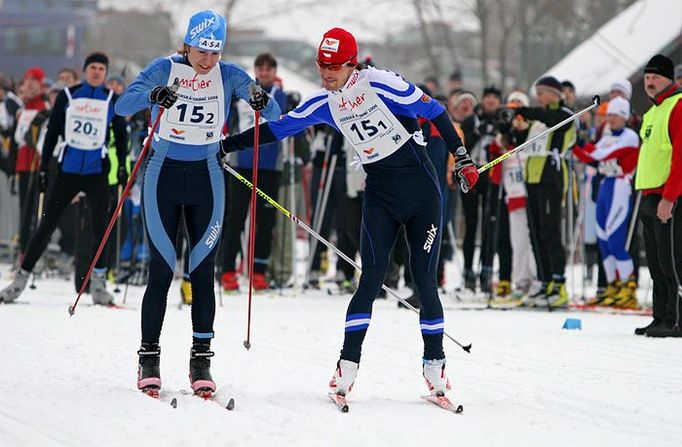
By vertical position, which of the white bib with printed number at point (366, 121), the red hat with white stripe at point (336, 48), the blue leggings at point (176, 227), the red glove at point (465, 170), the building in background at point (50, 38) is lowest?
the blue leggings at point (176, 227)

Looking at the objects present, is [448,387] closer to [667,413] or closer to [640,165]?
[667,413]

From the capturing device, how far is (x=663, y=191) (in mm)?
9164

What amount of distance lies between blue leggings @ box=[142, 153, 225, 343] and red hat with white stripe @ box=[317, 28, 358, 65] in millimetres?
873

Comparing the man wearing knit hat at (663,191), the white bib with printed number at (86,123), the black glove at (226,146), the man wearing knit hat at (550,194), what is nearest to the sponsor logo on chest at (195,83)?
the black glove at (226,146)

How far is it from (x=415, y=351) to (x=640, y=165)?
2.49m

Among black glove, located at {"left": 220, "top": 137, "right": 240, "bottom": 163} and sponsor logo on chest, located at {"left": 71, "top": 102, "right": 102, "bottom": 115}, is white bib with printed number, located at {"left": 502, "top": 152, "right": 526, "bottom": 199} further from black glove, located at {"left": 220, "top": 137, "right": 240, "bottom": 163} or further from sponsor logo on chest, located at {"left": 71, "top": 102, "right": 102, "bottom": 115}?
black glove, located at {"left": 220, "top": 137, "right": 240, "bottom": 163}

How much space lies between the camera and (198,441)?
527cm

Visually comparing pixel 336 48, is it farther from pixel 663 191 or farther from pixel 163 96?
pixel 663 191

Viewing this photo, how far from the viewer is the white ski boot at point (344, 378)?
6.32 metres

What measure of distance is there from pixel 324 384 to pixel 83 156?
14.5 ft

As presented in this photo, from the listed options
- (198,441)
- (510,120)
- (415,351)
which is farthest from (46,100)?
(198,441)

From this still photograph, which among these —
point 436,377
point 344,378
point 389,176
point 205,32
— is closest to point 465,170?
point 389,176

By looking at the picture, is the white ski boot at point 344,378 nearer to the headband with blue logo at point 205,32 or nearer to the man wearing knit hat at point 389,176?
the man wearing knit hat at point 389,176

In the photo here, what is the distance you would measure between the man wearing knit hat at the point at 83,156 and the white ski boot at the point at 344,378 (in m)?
4.53
